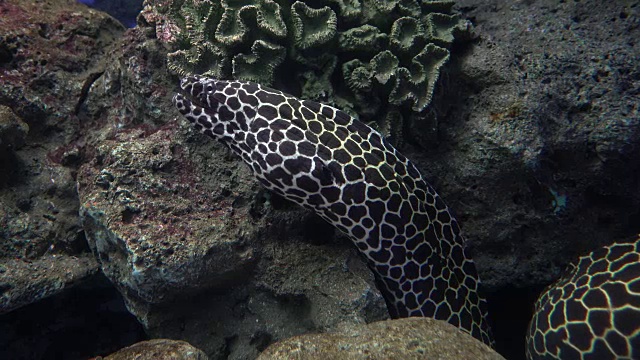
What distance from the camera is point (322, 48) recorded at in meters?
3.54

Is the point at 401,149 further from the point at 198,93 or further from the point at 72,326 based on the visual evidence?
the point at 72,326

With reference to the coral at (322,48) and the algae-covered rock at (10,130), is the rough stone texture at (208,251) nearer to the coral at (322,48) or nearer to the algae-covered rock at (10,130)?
the algae-covered rock at (10,130)

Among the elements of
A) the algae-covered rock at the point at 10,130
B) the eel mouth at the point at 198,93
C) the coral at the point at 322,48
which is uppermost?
the coral at the point at 322,48

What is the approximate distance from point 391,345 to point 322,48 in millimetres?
2710

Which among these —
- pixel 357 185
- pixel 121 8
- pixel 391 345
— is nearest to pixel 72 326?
pixel 357 185

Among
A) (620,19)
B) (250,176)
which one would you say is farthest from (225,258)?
(620,19)

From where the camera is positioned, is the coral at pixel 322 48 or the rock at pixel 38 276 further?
the coral at pixel 322 48

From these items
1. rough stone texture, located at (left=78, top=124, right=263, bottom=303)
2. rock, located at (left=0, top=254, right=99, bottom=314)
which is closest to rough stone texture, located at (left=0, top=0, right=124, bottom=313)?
rock, located at (left=0, top=254, right=99, bottom=314)

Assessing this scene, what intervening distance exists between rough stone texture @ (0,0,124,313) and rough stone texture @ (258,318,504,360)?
221 centimetres

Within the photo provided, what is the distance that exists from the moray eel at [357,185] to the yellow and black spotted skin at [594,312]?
56cm

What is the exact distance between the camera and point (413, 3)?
3863mm

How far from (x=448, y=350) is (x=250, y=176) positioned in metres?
2.07

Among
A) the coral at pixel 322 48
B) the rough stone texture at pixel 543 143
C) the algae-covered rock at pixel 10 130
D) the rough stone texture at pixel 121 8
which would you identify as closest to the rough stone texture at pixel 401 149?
the rough stone texture at pixel 543 143

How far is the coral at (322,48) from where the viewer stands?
11.2 feet
